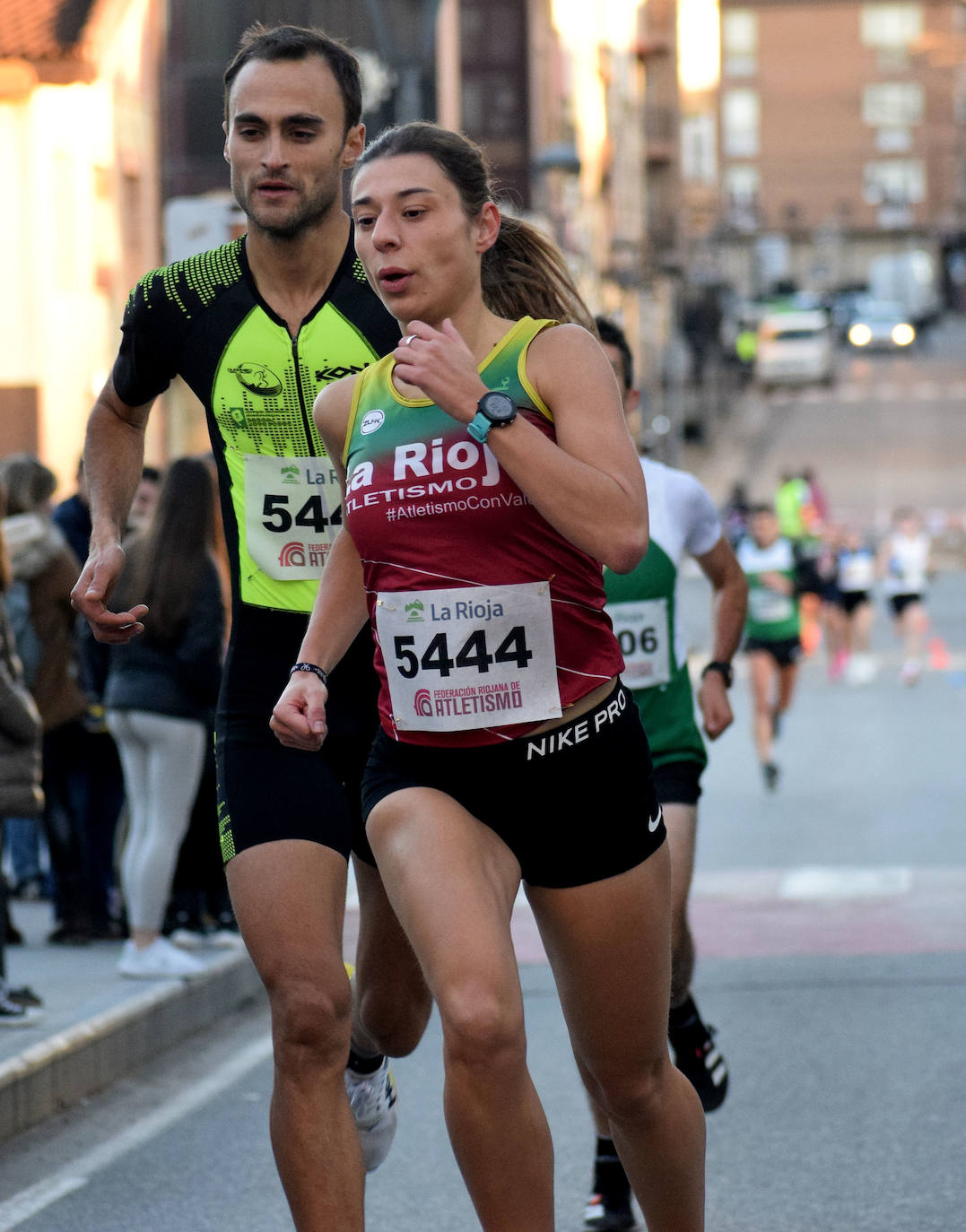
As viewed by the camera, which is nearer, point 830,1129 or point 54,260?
point 830,1129

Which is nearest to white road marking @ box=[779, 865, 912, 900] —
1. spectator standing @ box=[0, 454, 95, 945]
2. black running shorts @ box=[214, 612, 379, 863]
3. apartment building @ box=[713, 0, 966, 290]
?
spectator standing @ box=[0, 454, 95, 945]

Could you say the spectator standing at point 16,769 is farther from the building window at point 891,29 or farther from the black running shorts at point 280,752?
the building window at point 891,29

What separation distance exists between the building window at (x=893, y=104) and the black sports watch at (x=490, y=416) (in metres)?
133

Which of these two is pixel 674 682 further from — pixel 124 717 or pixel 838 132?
pixel 838 132

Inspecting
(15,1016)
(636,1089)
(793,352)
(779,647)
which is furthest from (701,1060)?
(793,352)

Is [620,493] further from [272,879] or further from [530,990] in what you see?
[530,990]

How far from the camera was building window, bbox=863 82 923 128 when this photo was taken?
433ft

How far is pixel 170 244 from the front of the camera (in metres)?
10.6

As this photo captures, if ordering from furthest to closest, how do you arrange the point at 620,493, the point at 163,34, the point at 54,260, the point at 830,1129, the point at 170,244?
the point at 163,34 < the point at 54,260 < the point at 170,244 < the point at 830,1129 < the point at 620,493

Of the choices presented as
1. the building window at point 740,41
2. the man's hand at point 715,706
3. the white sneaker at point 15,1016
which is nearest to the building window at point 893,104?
the building window at point 740,41

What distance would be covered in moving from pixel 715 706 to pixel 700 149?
9613 cm

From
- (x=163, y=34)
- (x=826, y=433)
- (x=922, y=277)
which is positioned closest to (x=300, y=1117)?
(x=163, y=34)

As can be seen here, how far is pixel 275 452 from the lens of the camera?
4.48 metres

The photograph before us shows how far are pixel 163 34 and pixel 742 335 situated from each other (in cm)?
5484
